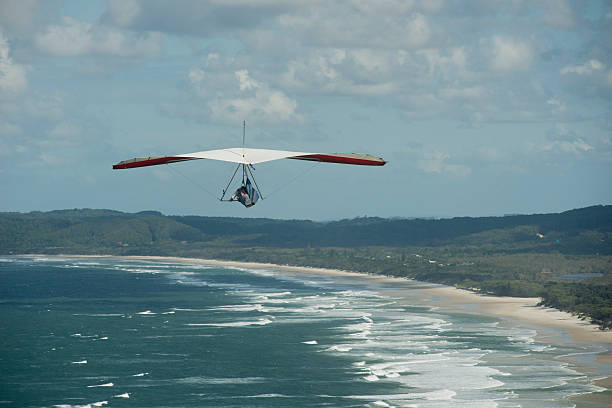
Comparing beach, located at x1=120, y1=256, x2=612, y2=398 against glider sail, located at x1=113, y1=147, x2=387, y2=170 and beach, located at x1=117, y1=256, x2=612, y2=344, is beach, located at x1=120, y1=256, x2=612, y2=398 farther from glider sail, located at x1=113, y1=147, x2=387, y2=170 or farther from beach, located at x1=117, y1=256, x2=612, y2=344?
glider sail, located at x1=113, y1=147, x2=387, y2=170

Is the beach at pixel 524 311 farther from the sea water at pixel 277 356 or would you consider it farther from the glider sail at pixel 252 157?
the glider sail at pixel 252 157

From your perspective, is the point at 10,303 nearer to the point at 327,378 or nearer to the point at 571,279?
the point at 327,378

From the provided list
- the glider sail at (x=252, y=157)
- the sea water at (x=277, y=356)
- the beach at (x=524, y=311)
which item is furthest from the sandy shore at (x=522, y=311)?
the glider sail at (x=252, y=157)

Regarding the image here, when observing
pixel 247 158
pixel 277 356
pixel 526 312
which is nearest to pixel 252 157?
pixel 247 158

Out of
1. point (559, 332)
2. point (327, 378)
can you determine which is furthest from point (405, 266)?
point (327, 378)

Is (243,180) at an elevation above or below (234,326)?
above

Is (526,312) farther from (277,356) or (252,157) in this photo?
(252,157)
